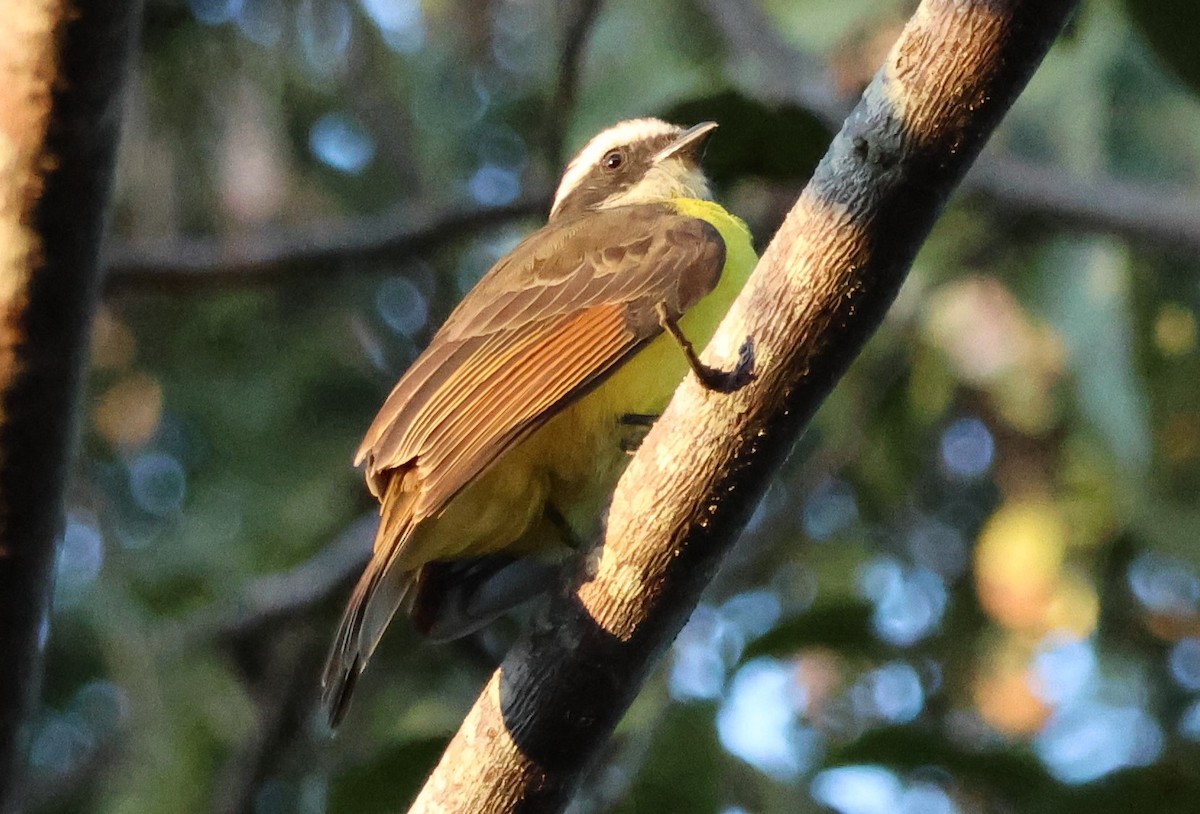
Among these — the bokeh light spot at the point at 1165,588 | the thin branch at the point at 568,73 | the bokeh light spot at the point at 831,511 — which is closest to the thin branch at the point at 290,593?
the thin branch at the point at 568,73

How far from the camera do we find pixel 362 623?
325 centimetres

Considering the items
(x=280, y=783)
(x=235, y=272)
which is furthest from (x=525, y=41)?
(x=280, y=783)

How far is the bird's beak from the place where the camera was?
15.4ft

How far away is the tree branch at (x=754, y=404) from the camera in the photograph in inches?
84.2

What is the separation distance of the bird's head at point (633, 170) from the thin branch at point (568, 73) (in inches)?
4.1

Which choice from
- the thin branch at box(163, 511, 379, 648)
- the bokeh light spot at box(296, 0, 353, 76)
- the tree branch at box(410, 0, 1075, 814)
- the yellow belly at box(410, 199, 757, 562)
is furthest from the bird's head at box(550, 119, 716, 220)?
the bokeh light spot at box(296, 0, 353, 76)

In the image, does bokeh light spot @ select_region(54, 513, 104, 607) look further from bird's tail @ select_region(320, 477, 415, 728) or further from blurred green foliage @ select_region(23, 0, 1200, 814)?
bird's tail @ select_region(320, 477, 415, 728)

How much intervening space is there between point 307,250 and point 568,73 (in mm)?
1225

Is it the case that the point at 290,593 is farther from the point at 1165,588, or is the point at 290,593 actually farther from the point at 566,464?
the point at 1165,588

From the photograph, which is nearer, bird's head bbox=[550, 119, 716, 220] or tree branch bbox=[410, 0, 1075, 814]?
tree branch bbox=[410, 0, 1075, 814]

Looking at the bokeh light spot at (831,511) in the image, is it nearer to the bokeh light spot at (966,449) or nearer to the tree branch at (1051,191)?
the bokeh light spot at (966,449)

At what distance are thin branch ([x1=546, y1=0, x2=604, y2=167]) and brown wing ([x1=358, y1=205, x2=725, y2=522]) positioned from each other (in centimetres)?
81

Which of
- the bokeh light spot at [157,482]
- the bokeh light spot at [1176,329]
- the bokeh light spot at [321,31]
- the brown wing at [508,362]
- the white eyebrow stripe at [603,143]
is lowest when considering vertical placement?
the bokeh light spot at [157,482]

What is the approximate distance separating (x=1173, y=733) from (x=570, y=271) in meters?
3.12
